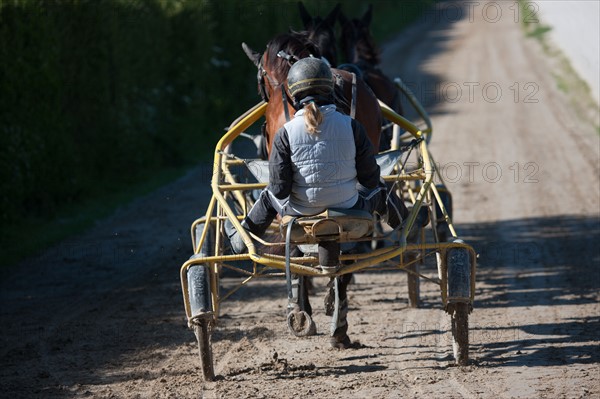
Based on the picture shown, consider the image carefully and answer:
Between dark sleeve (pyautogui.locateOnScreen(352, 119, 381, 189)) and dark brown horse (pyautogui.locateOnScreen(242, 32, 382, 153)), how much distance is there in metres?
0.82

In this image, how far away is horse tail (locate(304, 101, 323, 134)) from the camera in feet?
18.9

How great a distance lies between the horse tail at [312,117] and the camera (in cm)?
575

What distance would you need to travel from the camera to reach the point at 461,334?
20.5 ft

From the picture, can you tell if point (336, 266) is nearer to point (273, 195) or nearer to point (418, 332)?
point (273, 195)

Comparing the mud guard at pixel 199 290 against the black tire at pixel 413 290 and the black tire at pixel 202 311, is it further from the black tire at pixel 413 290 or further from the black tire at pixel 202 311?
the black tire at pixel 413 290

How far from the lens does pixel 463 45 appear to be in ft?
96.7

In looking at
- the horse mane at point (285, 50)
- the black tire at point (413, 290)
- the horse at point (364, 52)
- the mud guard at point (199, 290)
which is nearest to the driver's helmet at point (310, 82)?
the horse mane at point (285, 50)

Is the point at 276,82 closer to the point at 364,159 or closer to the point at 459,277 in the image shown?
the point at 364,159

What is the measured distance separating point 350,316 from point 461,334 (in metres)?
1.80

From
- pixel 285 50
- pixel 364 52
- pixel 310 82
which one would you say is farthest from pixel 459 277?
pixel 364 52

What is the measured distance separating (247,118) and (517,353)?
8.64 feet

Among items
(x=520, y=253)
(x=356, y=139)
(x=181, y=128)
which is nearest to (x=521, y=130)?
(x=181, y=128)

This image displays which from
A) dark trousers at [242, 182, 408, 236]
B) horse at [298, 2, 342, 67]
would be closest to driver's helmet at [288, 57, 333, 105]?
dark trousers at [242, 182, 408, 236]

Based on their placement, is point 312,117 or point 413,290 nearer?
point 312,117
